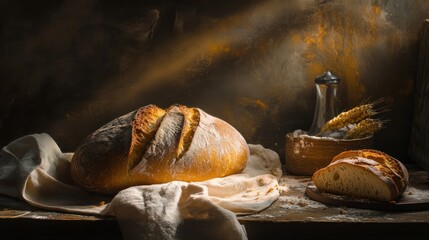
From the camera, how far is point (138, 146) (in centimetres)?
209

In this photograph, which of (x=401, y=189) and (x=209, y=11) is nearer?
(x=401, y=189)

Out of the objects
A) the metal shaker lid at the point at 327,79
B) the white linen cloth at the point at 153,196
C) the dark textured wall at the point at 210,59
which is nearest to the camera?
the white linen cloth at the point at 153,196

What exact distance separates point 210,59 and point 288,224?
1.03 metres

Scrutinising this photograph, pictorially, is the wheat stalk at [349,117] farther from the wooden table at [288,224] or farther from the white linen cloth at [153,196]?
the wooden table at [288,224]

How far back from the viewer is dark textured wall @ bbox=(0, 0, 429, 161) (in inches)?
101

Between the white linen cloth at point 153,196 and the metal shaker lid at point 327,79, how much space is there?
361 millimetres

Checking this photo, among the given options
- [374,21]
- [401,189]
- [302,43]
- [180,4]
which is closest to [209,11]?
[180,4]

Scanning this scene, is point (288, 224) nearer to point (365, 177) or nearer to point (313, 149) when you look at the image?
point (365, 177)

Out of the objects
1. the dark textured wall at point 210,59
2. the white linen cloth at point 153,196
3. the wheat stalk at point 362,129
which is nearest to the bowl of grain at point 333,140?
the wheat stalk at point 362,129

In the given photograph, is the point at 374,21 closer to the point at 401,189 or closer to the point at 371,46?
the point at 371,46

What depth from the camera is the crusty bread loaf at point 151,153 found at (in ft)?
6.71

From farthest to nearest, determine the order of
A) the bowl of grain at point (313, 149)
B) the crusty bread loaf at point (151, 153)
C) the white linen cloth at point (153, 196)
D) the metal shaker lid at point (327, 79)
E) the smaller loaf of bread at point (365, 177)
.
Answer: the metal shaker lid at point (327, 79) → the bowl of grain at point (313, 149) → the crusty bread loaf at point (151, 153) → the smaller loaf of bread at point (365, 177) → the white linen cloth at point (153, 196)

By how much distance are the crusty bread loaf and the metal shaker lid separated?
47 centimetres

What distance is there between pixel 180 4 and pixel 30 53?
2.31 ft
